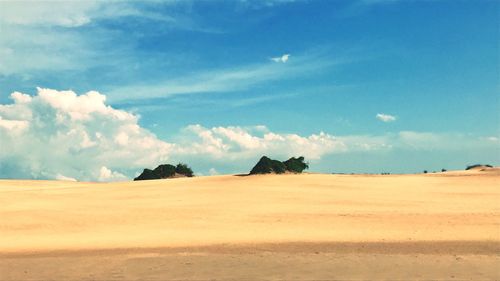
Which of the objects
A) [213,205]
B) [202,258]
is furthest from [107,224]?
[202,258]

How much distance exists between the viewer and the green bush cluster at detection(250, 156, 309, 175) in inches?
1514

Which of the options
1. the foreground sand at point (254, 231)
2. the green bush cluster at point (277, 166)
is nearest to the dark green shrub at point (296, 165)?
the green bush cluster at point (277, 166)

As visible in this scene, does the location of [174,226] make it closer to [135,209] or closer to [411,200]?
[135,209]

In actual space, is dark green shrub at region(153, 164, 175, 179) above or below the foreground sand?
above

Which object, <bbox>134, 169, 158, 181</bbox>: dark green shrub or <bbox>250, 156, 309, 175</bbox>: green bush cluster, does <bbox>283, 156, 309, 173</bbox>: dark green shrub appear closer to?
<bbox>250, 156, 309, 175</bbox>: green bush cluster

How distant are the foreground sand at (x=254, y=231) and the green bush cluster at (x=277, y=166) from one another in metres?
4.19

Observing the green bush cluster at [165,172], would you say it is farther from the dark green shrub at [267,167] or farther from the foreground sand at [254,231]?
the foreground sand at [254,231]

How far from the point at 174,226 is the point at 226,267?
25.8 feet

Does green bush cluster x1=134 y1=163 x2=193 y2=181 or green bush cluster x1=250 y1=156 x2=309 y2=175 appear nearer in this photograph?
green bush cluster x1=250 y1=156 x2=309 y2=175

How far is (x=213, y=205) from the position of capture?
2511cm

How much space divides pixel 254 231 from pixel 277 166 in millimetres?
20336

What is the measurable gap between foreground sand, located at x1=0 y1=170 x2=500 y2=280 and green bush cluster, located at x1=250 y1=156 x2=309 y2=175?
419cm

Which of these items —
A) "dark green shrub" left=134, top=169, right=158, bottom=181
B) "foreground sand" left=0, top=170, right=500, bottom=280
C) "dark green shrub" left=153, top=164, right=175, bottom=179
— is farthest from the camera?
"dark green shrub" left=134, top=169, right=158, bottom=181

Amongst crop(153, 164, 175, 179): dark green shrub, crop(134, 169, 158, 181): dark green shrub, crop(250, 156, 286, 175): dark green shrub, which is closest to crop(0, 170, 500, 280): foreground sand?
crop(250, 156, 286, 175): dark green shrub
